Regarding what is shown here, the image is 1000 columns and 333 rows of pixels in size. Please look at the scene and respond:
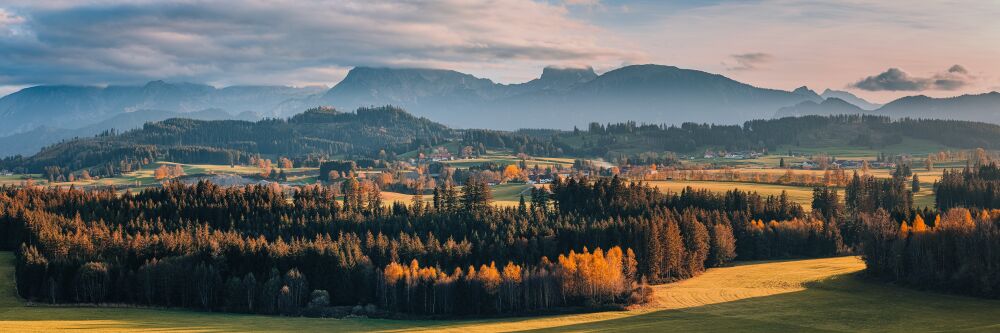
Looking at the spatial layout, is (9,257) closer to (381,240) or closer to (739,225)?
(381,240)

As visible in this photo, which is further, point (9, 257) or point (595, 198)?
point (595, 198)

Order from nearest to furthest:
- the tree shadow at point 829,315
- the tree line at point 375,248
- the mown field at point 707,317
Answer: the tree shadow at point 829,315, the mown field at point 707,317, the tree line at point 375,248

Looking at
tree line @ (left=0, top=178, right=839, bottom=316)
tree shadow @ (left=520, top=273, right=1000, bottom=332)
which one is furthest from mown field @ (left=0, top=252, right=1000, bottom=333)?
tree line @ (left=0, top=178, right=839, bottom=316)

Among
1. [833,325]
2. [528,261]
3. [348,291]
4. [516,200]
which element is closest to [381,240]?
[348,291]

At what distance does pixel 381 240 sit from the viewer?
10694cm

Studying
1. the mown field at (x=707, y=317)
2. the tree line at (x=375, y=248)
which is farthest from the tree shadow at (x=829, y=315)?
the tree line at (x=375, y=248)

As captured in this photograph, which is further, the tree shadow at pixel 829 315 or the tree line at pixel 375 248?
the tree line at pixel 375 248

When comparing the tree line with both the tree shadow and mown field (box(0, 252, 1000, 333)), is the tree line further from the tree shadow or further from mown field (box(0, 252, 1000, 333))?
the tree shadow

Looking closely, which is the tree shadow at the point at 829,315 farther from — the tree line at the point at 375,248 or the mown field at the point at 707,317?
the tree line at the point at 375,248

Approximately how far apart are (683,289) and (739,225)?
115ft

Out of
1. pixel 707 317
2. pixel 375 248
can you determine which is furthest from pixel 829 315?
pixel 375 248

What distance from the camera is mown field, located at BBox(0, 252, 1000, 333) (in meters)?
70.4

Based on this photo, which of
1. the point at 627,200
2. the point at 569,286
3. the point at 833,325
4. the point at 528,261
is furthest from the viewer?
the point at 627,200

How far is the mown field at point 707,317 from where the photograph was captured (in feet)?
231
